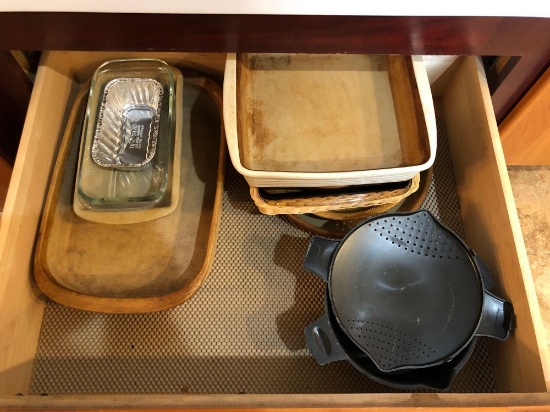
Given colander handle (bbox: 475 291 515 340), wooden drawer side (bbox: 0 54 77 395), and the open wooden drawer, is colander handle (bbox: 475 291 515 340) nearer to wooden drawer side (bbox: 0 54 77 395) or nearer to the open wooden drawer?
the open wooden drawer

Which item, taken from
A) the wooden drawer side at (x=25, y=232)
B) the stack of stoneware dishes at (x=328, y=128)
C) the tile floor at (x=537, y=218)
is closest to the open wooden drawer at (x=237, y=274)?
the wooden drawer side at (x=25, y=232)

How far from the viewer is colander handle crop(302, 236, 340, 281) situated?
29.5 inches

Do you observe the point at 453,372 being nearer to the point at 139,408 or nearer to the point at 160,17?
the point at 139,408

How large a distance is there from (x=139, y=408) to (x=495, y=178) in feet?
2.07

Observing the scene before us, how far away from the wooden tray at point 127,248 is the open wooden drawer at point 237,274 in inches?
1.2

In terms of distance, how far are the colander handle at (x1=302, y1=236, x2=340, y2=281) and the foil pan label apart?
346 mm

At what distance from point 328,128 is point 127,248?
41 cm

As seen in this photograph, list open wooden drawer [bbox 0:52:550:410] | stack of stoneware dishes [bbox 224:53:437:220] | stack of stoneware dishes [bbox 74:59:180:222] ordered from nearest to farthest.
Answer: open wooden drawer [bbox 0:52:550:410] → stack of stoneware dishes [bbox 224:53:437:220] → stack of stoneware dishes [bbox 74:59:180:222]

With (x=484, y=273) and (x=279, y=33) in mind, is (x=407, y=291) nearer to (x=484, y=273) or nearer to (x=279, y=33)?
(x=484, y=273)

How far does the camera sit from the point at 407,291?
0.77 meters

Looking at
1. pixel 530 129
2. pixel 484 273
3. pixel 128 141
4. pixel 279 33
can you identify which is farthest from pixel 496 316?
pixel 128 141

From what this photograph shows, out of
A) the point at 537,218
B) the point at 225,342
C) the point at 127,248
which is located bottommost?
the point at 225,342

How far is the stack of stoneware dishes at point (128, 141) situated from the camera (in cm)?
84

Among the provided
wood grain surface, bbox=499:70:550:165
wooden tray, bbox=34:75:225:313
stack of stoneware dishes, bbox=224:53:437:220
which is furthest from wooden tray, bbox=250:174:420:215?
wood grain surface, bbox=499:70:550:165
